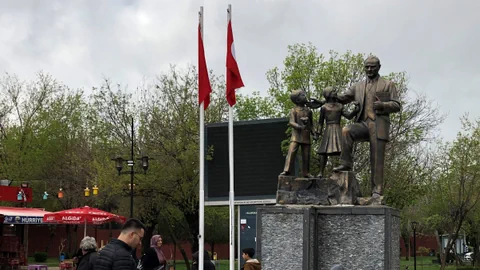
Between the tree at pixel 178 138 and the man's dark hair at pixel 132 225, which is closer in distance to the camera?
the man's dark hair at pixel 132 225

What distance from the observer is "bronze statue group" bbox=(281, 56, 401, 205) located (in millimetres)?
12055

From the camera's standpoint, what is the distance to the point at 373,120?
12.1 meters

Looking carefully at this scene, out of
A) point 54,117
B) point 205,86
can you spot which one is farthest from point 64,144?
point 205,86

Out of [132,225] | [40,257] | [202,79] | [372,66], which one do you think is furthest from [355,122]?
[40,257]

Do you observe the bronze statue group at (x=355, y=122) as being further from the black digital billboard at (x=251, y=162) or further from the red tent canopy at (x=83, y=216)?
the black digital billboard at (x=251, y=162)

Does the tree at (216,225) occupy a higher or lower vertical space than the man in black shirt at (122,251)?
lower

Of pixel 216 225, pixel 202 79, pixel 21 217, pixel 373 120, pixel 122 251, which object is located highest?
pixel 202 79

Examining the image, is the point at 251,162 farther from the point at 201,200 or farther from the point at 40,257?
the point at 40,257

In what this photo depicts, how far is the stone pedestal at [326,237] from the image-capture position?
1129cm

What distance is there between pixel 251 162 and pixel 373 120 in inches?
639

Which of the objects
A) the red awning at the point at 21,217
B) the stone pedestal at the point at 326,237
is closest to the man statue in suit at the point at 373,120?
the stone pedestal at the point at 326,237

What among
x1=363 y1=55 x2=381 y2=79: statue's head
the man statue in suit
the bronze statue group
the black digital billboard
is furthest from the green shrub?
x1=363 y1=55 x2=381 y2=79: statue's head

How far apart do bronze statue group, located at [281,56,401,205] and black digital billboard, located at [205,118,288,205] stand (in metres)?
14.9

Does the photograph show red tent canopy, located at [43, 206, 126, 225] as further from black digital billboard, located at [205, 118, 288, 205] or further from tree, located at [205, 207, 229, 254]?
tree, located at [205, 207, 229, 254]
